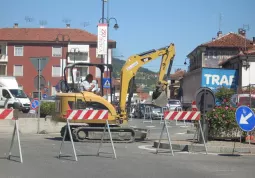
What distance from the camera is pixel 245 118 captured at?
45.8 ft

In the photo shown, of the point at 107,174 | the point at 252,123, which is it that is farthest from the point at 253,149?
the point at 107,174

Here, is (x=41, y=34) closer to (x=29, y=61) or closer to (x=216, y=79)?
(x=29, y=61)

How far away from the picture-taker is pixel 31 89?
76000mm

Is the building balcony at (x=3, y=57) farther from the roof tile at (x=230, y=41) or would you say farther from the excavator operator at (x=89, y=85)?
the excavator operator at (x=89, y=85)

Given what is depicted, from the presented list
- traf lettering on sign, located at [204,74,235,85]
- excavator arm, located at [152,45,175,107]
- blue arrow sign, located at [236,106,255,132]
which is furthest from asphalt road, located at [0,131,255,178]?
traf lettering on sign, located at [204,74,235,85]

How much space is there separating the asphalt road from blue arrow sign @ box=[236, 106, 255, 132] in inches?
35.0

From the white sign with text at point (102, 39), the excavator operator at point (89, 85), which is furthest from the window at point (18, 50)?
the excavator operator at point (89, 85)

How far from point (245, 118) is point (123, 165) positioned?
4.46 metres

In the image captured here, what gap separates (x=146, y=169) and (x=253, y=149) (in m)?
5.40

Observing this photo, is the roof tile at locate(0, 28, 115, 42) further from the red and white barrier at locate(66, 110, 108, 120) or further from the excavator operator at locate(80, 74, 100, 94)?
the red and white barrier at locate(66, 110, 108, 120)

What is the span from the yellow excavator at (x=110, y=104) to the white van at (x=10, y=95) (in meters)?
22.4

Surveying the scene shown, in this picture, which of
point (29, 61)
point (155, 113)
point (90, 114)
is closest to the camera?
point (90, 114)

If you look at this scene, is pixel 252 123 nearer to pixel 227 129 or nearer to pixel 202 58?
pixel 227 129

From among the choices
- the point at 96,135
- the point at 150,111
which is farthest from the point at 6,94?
the point at 96,135
